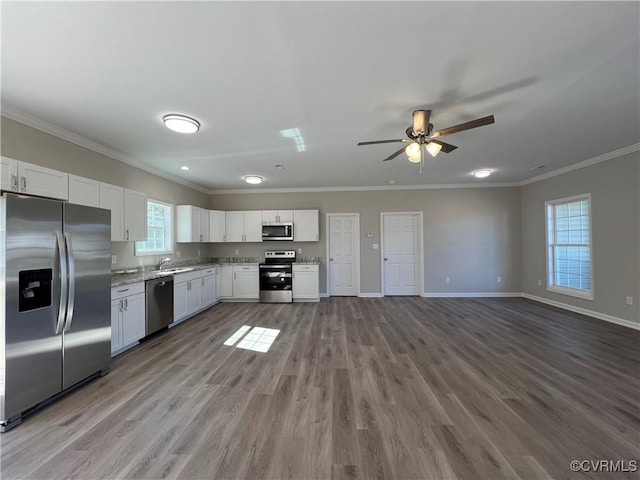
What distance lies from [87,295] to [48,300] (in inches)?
13.2

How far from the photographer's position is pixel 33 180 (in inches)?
97.7

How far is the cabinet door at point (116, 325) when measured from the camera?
2.99 metres

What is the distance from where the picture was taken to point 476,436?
1771 mm

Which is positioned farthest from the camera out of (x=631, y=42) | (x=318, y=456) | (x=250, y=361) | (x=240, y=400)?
(x=250, y=361)

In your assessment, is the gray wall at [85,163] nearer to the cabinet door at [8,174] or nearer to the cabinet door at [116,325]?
the cabinet door at [8,174]

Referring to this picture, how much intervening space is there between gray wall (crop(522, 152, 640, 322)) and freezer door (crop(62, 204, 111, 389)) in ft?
23.0

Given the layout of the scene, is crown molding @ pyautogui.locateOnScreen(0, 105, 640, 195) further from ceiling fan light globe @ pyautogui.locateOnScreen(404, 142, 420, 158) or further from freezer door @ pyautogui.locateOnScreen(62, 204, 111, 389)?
ceiling fan light globe @ pyautogui.locateOnScreen(404, 142, 420, 158)

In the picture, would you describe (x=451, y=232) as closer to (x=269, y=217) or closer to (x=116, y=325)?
(x=269, y=217)

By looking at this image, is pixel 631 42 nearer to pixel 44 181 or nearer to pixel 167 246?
pixel 44 181

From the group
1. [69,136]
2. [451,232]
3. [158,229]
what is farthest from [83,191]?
[451,232]

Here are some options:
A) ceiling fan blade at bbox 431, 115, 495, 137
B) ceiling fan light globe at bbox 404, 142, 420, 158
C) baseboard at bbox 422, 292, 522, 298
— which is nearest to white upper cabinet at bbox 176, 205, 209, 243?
ceiling fan light globe at bbox 404, 142, 420, 158

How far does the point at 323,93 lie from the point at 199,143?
1.98 metres

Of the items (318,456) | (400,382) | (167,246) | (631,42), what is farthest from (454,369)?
(167,246)

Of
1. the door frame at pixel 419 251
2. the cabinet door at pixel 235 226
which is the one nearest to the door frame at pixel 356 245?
the door frame at pixel 419 251
